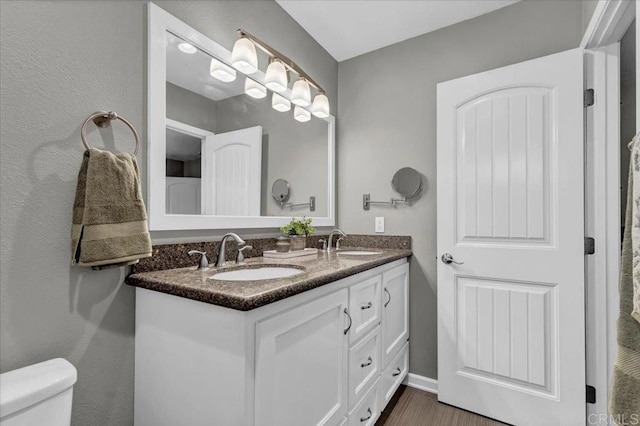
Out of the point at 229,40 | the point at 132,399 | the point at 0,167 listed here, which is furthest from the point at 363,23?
the point at 132,399

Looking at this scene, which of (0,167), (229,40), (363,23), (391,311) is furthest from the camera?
(363,23)

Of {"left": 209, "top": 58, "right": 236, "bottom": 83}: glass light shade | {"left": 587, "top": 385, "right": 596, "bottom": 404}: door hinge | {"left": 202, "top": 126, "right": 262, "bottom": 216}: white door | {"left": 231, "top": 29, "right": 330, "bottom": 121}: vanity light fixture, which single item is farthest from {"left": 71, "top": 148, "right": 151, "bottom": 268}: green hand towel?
{"left": 587, "top": 385, "right": 596, "bottom": 404}: door hinge

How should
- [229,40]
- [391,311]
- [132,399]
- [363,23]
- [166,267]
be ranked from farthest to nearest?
[363,23]
[391,311]
[229,40]
[166,267]
[132,399]

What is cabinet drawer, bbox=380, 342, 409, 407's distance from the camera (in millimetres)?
1715

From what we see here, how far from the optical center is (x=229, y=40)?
1.53 metres

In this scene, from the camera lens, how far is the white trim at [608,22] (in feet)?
4.15

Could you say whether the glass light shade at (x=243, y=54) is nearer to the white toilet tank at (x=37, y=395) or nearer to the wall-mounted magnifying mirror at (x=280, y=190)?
the wall-mounted magnifying mirror at (x=280, y=190)

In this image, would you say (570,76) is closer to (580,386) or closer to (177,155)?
(580,386)

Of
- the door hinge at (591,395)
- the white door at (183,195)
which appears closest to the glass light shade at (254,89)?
the white door at (183,195)

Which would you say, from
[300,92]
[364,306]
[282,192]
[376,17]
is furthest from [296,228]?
[376,17]

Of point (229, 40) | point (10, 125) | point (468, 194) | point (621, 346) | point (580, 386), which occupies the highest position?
point (229, 40)

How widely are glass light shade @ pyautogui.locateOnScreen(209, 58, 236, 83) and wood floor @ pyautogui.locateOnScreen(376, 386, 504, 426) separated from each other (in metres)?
2.03

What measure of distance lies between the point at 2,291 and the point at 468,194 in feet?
6.80

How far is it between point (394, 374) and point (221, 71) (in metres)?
1.99
